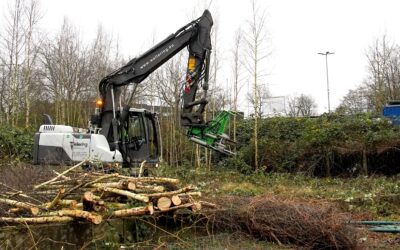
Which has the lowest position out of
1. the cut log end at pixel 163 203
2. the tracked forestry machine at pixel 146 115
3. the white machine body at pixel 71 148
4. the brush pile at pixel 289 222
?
the brush pile at pixel 289 222

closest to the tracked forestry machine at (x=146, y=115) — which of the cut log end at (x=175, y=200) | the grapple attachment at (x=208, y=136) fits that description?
the grapple attachment at (x=208, y=136)

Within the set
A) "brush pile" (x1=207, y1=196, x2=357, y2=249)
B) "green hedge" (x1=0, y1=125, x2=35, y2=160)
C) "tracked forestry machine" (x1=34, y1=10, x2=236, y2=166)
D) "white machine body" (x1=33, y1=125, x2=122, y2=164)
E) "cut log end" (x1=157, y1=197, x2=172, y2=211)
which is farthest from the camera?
"green hedge" (x1=0, y1=125, x2=35, y2=160)

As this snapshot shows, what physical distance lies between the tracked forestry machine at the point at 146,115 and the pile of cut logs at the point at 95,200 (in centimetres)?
389

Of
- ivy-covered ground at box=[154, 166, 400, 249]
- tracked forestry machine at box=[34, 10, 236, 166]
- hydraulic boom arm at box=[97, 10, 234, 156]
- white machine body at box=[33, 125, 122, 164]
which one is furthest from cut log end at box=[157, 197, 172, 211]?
hydraulic boom arm at box=[97, 10, 234, 156]

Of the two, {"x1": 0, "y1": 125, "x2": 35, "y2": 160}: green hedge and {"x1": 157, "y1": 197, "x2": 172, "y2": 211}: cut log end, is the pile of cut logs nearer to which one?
{"x1": 157, "y1": 197, "x2": 172, "y2": 211}: cut log end

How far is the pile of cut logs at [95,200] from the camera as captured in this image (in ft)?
20.3

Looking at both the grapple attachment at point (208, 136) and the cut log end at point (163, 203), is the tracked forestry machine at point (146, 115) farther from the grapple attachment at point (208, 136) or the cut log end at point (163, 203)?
the cut log end at point (163, 203)

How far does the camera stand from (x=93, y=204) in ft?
21.3

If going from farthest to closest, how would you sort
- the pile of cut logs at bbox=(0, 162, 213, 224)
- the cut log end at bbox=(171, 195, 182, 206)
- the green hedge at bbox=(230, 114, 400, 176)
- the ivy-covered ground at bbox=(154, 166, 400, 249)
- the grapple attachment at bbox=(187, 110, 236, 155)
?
the green hedge at bbox=(230, 114, 400, 176) < the grapple attachment at bbox=(187, 110, 236, 155) < the ivy-covered ground at bbox=(154, 166, 400, 249) < the cut log end at bbox=(171, 195, 182, 206) < the pile of cut logs at bbox=(0, 162, 213, 224)

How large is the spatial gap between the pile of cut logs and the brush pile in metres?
0.54

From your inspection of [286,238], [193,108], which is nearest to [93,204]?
[286,238]

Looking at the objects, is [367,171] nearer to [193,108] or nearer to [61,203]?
[193,108]

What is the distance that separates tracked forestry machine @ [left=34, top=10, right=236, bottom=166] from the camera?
39.9 feet

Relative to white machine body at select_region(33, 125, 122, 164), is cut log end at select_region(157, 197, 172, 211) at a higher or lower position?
lower
